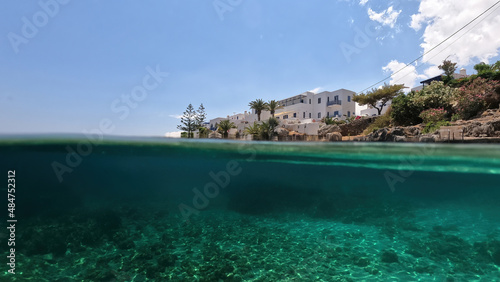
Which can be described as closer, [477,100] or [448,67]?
[477,100]

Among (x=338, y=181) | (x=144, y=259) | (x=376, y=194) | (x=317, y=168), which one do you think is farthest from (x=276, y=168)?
→ (x=144, y=259)

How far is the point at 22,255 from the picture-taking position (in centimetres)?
655

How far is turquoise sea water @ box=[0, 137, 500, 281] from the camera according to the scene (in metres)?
6.09

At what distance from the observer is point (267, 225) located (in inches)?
394

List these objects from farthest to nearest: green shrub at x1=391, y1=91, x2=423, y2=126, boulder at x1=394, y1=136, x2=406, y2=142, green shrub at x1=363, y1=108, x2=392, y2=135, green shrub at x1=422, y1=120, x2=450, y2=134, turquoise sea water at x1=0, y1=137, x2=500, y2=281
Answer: green shrub at x1=363, y1=108, x2=392, y2=135 → green shrub at x1=391, y1=91, x2=423, y2=126 → green shrub at x1=422, y1=120, x2=450, y2=134 → boulder at x1=394, y1=136, x2=406, y2=142 → turquoise sea water at x1=0, y1=137, x2=500, y2=281

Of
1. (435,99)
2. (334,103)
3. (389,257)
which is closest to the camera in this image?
(389,257)

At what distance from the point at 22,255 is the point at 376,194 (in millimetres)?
26231

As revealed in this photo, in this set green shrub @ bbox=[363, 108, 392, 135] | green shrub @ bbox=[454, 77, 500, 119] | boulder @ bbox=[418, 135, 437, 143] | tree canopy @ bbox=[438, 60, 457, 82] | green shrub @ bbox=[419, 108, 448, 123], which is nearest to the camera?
boulder @ bbox=[418, 135, 437, 143]

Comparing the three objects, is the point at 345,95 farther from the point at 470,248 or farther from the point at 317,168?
the point at 470,248

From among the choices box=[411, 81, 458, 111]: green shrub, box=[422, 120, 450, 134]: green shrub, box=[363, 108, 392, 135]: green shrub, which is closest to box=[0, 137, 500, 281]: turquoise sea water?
box=[422, 120, 450, 134]: green shrub

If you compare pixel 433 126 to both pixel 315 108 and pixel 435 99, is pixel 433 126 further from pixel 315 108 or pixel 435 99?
pixel 315 108

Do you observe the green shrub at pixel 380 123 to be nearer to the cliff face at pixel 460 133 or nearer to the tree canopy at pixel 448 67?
the cliff face at pixel 460 133

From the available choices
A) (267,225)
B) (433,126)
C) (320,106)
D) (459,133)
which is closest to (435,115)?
(433,126)

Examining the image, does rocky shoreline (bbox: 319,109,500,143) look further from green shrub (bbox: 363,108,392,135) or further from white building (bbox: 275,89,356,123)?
white building (bbox: 275,89,356,123)
